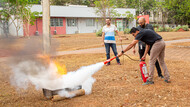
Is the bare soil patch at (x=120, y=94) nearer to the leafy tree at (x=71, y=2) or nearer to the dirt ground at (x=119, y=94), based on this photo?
the dirt ground at (x=119, y=94)

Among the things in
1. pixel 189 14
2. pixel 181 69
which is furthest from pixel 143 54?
pixel 189 14

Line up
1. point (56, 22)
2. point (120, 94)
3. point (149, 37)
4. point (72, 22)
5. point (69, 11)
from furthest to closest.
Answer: point (72, 22)
point (69, 11)
point (56, 22)
point (149, 37)
point (120, 94)

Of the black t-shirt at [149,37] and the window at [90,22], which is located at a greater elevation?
the window at [90,22]

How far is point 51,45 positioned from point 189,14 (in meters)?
49.8

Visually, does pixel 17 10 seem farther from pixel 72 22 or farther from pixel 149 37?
pixel 149 37

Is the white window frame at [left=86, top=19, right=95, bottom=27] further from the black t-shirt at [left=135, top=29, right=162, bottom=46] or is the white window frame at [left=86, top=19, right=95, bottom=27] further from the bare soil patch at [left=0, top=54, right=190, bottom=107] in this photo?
the black t-shirt at [left=135, top=29, right=162, bottom=46]

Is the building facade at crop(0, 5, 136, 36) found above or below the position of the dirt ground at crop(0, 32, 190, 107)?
above

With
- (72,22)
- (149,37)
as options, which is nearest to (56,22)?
(72,22)

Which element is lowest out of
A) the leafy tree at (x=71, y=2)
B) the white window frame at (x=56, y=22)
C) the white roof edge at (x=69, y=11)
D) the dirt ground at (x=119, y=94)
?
the dirt ground at (x=119, y=94)

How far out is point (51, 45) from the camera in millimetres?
5773

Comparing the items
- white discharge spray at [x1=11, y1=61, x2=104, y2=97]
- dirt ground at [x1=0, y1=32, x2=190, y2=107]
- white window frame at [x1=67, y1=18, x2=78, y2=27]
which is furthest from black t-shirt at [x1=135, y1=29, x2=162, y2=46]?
white window frame at [x1=67, y1=18, x2=78, y2=27]

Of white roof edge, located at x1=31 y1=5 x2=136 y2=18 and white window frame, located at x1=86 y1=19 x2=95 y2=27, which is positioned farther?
white window frame, located at x1=86 y1=19 x2=95 y2=27

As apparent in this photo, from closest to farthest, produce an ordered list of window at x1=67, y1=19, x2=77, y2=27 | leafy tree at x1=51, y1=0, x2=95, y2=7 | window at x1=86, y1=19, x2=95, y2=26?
window at x1=67, y1=19, x2=77, y2=27, window at x1=86, y1=19, x2=95, y2=26, leafy tree at x1=51, y1=0, x2=95, y2=7

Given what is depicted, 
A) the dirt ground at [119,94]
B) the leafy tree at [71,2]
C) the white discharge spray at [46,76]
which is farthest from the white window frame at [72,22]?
the white discharge spray at [46,76]
